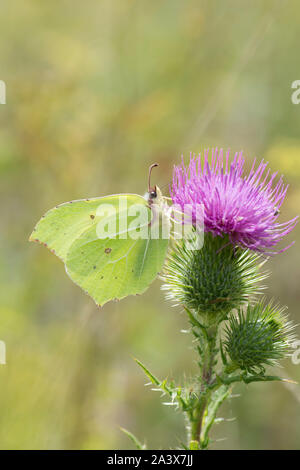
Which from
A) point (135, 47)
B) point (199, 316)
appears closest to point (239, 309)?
point (199, 316)

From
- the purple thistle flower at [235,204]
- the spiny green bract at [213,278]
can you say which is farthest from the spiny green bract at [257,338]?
the purple thistle flower at [235,204]

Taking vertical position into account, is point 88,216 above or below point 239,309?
above

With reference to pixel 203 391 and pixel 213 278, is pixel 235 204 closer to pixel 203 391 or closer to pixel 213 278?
pixel 213 278

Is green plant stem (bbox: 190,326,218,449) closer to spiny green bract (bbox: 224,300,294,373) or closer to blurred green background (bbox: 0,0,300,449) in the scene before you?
spiny green bract (bbox: 224,300,294,373)

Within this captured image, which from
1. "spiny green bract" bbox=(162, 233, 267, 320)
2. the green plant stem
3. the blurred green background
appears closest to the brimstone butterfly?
"spiny green bract" bbox=(162, 233, 267, 320)

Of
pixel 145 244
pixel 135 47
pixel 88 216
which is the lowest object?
pixel 145 244

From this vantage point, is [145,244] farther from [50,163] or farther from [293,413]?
[293,413]
